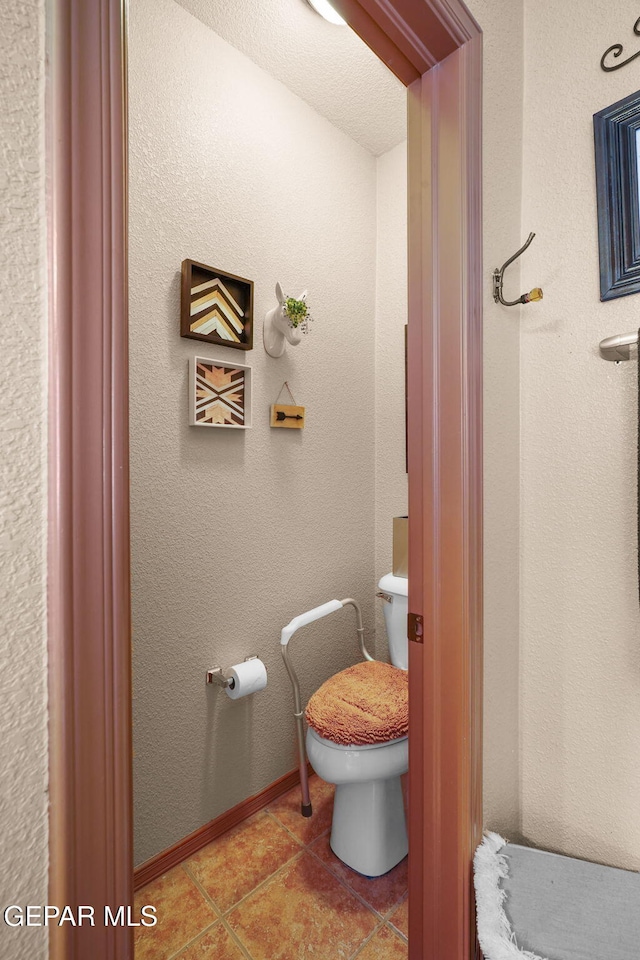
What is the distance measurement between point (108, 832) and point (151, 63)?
1.81 m

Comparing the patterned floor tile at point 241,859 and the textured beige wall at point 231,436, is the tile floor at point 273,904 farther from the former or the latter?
the textured beige wall at point 231,436

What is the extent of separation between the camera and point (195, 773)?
1.45 m

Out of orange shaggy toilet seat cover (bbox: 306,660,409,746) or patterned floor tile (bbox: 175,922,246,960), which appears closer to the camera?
patterned floor tile (bbox: 175,922,246,960)

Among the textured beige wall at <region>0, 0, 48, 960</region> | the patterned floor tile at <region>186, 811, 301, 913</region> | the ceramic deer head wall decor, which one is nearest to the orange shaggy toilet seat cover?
the patterned floor tile at <region>186, 811, 301, 913</region>

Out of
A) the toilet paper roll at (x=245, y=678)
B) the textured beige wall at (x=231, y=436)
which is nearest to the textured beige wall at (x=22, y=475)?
the textured beige wall at (x=231, y=436)

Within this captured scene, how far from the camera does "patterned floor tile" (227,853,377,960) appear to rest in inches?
45.8

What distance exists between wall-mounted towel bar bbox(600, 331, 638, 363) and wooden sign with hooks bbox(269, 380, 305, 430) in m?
1.06

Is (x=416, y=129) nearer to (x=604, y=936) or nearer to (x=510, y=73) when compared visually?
(x=510, y=73)

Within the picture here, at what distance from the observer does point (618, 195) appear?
0.91m

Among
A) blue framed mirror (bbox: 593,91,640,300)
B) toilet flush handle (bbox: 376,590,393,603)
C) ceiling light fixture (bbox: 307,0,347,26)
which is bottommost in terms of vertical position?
toilet flush handle (bbox: 376,590,393,603)

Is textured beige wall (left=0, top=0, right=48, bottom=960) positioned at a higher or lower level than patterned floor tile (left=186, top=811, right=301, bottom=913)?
higher

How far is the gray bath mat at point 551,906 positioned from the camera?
739mm

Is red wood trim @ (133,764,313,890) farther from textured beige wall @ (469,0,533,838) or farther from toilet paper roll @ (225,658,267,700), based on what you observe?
textured beige wall @ (469,0,533,838)

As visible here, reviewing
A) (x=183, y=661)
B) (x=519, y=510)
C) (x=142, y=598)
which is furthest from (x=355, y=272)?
(x=183, y=661)
